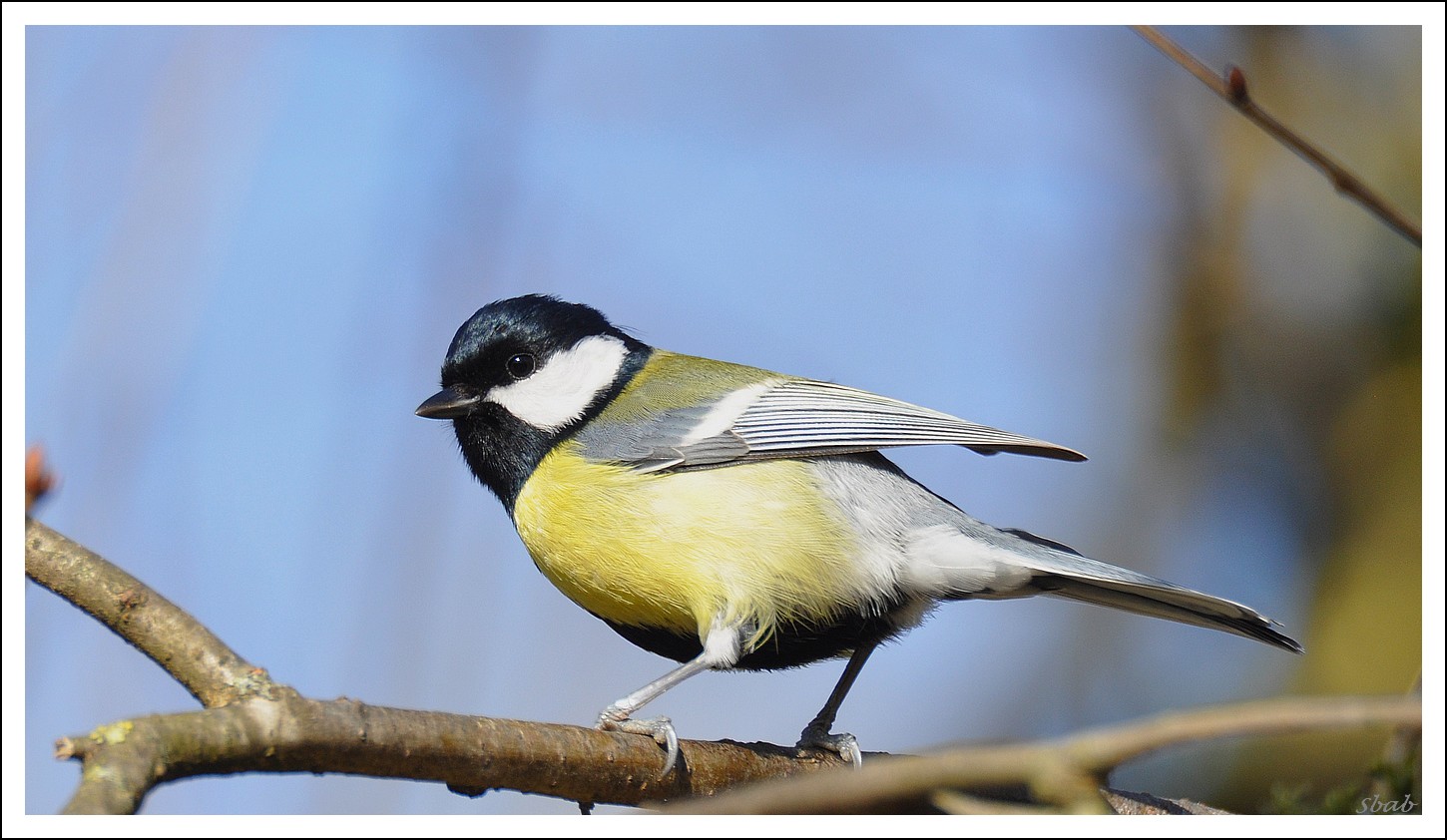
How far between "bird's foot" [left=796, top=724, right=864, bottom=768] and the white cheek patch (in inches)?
28.4

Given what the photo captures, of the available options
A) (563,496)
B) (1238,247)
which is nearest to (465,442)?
(563,496)

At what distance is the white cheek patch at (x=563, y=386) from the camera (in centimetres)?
214

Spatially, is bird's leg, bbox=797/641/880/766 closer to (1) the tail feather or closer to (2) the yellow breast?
(2) the yellow breast

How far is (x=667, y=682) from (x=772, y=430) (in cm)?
51

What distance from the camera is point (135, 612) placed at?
141cm

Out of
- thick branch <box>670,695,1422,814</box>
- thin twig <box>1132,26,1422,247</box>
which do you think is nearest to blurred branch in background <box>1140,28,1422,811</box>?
thin twig <box>1132,26,1422,247</box>

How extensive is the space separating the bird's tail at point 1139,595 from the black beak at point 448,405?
1038 mm

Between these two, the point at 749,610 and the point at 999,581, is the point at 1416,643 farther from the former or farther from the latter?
the point at 749,610

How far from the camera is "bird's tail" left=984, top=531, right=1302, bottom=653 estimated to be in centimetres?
182

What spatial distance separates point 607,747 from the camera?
1474 millimetres

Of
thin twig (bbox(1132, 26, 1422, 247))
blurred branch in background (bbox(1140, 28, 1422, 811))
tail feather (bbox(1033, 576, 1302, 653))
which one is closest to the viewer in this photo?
thin twig (bbox(1132, 26, 1422, 247))

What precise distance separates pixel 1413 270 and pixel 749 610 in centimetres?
265

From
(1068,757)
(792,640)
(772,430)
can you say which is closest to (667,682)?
(792,640)

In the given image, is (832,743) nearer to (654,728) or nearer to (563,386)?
(654,728)
